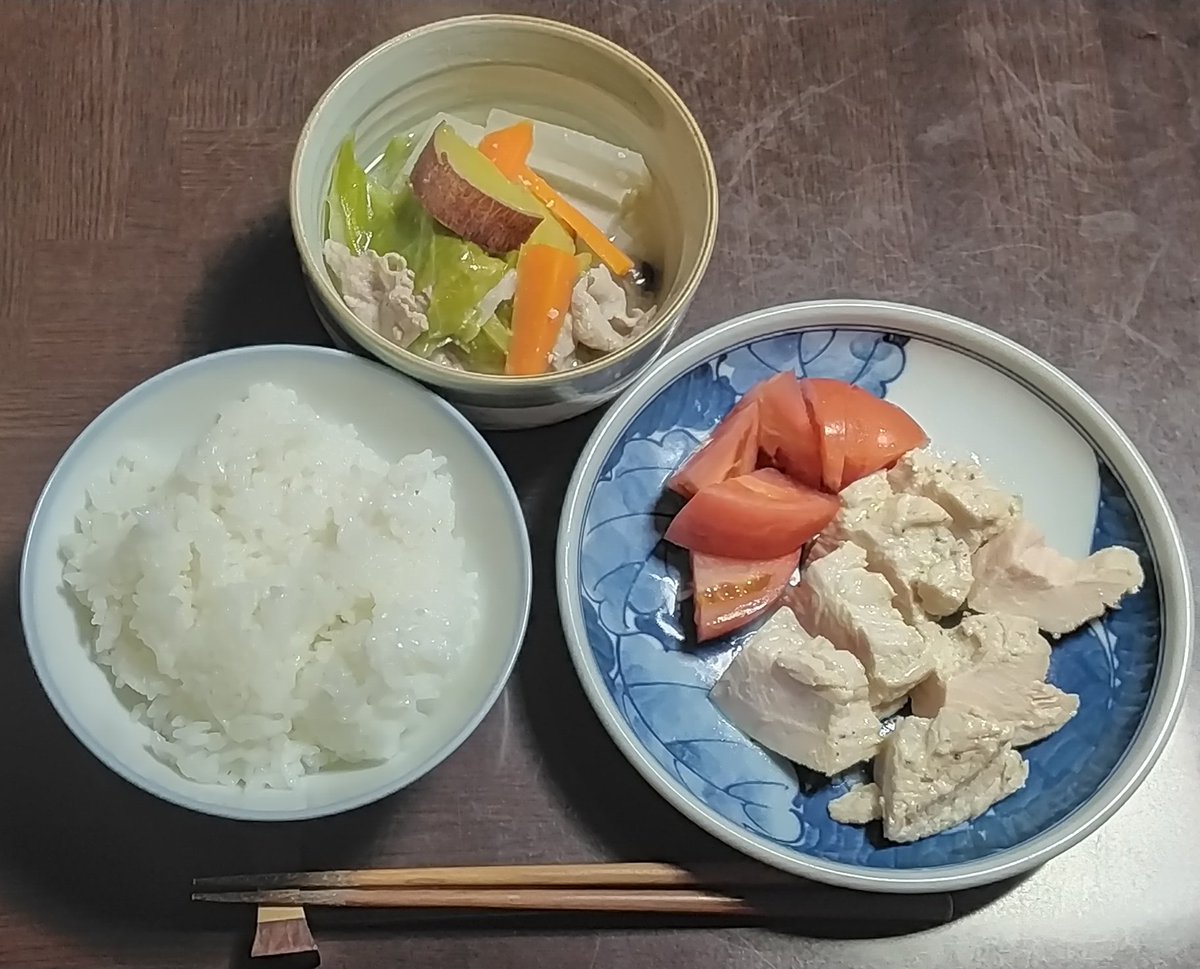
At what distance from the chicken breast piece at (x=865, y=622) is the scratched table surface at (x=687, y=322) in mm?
243

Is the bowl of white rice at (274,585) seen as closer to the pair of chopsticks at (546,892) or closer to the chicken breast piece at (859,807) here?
the pair of chopsticks at (546,892)

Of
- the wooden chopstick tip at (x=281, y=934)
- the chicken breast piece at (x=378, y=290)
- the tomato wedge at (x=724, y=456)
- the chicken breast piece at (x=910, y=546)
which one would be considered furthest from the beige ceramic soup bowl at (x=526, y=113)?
the wooden chopstick tip at (x=281, y=934)

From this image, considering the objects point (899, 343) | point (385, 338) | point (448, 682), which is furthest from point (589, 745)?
point (899, 343)

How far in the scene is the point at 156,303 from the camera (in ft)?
4.77

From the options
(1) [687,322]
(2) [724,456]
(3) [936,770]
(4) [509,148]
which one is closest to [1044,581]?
(3) [936,770]

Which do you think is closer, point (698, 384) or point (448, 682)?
point (448, 682)

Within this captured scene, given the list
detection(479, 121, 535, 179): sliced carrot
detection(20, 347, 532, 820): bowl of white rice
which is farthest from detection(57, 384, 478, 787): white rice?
detection(479, 121, 535, 179): sliced carrot

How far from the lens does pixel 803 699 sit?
124cm

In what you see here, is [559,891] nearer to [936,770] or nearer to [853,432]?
[936,770]

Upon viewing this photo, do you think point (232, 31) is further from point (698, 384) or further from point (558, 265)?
point (698, 384)

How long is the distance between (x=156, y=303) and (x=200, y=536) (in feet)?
1.40

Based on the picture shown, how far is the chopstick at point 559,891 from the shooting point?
1.21 meters

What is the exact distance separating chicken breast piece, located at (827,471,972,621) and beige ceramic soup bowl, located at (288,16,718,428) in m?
0.28

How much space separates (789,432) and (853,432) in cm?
7
